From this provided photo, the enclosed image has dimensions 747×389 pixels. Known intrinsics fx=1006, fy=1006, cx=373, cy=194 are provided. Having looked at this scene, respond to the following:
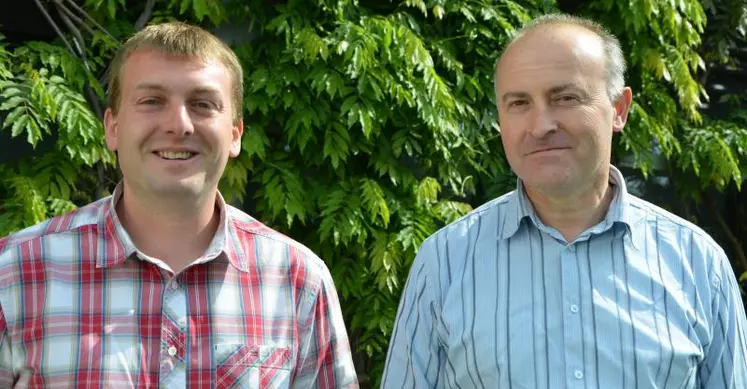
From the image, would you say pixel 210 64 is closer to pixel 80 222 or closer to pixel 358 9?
pixel 80 222

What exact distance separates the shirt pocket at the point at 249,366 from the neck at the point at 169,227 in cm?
25

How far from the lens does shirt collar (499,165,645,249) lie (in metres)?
2.63

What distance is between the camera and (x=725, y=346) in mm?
2541

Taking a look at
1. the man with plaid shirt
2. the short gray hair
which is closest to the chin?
the man with plaid shirt

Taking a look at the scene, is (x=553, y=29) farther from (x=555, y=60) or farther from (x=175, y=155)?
(x=175, y=155)

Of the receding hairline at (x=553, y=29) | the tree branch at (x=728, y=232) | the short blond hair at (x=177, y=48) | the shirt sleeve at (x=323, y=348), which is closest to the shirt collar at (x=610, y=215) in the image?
the receding hairline at (x=553, y=29)

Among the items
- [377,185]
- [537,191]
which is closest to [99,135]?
[377,185]

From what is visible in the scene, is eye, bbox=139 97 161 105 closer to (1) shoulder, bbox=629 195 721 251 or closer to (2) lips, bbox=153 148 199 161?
Result: (2) lips, bbox=153 148 199 161

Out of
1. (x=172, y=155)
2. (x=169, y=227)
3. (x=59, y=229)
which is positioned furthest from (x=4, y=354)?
(x=172, y=155)

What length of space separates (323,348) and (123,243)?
1.96 feet

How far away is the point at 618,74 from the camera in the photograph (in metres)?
2.71

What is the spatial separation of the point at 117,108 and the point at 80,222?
0.31 m

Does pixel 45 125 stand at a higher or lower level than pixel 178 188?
higher

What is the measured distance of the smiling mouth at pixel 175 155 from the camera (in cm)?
249
